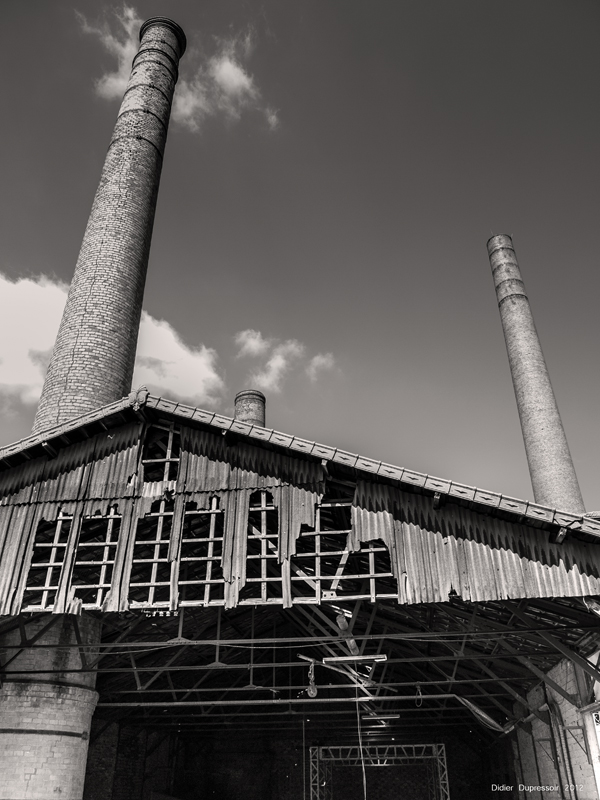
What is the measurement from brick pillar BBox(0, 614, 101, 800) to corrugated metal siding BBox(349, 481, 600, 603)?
5.88m

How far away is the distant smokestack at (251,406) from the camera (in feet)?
88.3

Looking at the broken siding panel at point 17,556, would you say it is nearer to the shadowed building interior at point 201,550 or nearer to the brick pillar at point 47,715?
the shadowed building interior at point 201,550

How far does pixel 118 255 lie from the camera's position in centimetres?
1659

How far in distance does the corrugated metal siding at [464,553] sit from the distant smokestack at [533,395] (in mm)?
10168

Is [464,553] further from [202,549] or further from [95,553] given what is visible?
[95,553]

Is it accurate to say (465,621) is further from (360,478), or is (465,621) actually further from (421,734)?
(421,734)

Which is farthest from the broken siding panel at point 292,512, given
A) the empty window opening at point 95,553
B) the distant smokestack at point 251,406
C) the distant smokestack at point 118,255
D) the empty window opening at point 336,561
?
the distant smokestack at point 251,406

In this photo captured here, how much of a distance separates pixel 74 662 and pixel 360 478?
6.88 metres

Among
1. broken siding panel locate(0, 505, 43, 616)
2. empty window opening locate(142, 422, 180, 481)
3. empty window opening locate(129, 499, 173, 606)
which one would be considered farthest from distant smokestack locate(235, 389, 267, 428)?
broken siding panel locate(0, 505, 43, 616)

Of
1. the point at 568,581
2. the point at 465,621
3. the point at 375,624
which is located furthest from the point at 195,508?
the point at 375,624

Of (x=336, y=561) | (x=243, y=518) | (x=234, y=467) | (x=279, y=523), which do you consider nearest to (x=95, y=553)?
(x=234, y=467)

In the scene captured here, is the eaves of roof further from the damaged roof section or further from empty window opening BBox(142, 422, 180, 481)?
empty window opening BBox(142, 422, 180, 481)

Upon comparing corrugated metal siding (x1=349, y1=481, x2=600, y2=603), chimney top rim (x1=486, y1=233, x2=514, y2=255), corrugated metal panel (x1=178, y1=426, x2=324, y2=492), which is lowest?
corrugated metal siding (x1=349, y1=481, x2=600, y2=603)

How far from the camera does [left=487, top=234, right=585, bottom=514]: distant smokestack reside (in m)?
20.4
